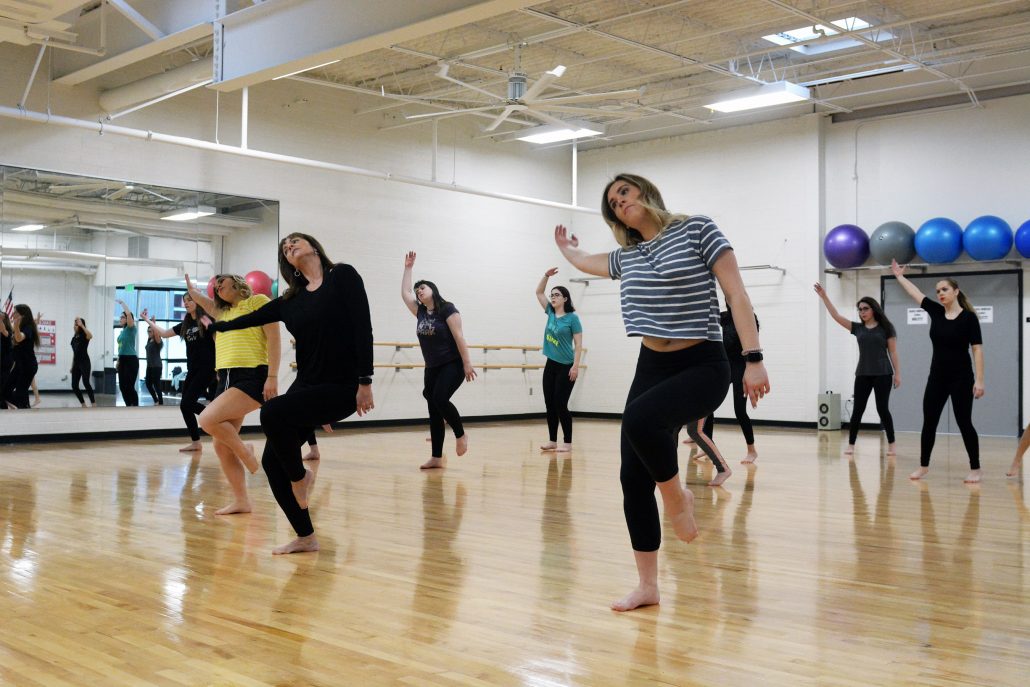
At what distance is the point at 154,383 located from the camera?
10.6 metres

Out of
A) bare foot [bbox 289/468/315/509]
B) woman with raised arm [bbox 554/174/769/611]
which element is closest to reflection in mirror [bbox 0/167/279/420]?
bare foot [bbox 289/468/315/509]

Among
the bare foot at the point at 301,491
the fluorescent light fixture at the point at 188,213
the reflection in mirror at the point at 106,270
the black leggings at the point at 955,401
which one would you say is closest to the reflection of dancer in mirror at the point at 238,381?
the bare foot at the point at 301,491

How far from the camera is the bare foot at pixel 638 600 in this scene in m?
3.17

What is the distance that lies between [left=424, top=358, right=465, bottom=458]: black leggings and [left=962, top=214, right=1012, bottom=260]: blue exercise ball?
6.74m

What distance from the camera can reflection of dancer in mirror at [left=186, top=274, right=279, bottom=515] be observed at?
191 inches

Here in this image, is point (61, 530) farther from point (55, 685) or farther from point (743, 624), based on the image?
point (743, 624)

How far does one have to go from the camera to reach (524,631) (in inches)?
115

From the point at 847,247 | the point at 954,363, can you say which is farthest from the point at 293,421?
the point at 847,247

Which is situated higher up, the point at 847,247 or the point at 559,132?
the point at 559,132

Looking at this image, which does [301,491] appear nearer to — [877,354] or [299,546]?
[299,546]

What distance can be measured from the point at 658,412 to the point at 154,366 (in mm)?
8821

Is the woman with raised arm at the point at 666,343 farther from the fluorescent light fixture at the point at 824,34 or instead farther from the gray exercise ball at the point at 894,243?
the gray exercise ball at the point at 894,243

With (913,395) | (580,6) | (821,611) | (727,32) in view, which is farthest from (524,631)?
(913,395)

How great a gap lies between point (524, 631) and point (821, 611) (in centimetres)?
99
